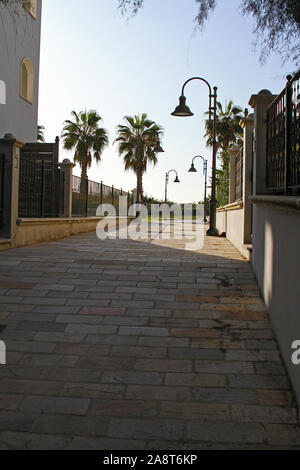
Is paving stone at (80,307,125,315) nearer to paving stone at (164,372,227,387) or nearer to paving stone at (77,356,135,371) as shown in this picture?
paving stone at (77,356,135,371)

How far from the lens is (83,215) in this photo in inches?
578

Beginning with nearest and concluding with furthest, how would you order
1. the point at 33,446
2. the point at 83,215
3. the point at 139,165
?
1. the point at 33,446
2. the point at 83,215
3. the point at 139,165

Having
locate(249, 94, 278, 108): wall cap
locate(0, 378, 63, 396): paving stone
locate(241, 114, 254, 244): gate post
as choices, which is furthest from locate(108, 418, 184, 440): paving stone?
locate(241, 114, 254, 244): gate post

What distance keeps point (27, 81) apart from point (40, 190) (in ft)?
24.7

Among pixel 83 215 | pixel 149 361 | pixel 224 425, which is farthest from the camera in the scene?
pixel 83 215

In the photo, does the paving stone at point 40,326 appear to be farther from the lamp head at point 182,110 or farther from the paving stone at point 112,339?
the lamp head at point 182,110

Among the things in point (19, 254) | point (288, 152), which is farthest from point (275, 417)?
point (19, 254)

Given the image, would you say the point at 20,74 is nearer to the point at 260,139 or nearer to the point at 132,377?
the point at 260,139

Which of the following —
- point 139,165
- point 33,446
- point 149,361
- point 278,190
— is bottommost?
point 33,446

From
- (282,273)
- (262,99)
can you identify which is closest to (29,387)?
(282,273)

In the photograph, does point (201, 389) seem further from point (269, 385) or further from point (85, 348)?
point (85, 348)

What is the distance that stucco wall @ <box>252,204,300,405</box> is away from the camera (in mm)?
3385

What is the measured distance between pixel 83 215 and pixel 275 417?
481 inches

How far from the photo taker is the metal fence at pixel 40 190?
9.31 m
